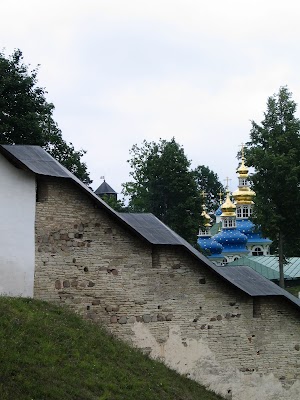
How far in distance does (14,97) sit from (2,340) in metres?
18.1

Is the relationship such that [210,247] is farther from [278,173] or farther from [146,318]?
[146,318]

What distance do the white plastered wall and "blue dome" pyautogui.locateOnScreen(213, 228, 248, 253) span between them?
131 ft

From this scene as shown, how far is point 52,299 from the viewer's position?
512 inches

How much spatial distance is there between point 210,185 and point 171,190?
30219 millimetres

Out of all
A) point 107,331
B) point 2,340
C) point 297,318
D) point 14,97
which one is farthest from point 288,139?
point 2,340

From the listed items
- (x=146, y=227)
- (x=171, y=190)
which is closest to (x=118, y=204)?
(x=171, y=190)

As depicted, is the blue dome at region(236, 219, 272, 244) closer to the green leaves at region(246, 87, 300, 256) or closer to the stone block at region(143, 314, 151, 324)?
the green leaves at region(246, 87, 300, 256)

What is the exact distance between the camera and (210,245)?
51344 millimetres

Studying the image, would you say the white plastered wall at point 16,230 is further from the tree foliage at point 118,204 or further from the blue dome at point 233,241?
the blue dome at point 233,241

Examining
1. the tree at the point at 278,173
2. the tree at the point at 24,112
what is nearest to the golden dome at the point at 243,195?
the tree at the point at 278,173

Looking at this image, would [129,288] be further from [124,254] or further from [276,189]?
[276,189]

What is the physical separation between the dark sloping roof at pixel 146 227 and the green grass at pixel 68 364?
1628 mm

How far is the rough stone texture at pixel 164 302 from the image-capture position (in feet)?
43.1

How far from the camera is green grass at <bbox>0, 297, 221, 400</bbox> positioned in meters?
10.2
